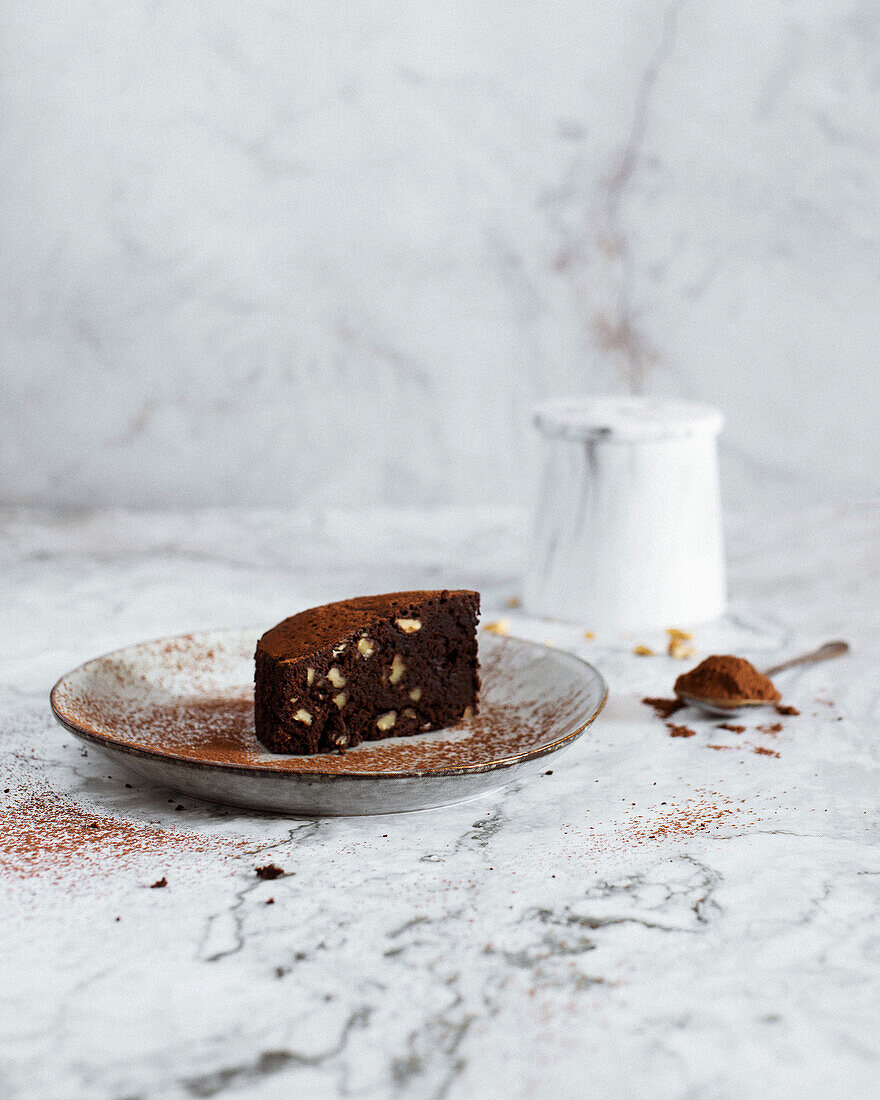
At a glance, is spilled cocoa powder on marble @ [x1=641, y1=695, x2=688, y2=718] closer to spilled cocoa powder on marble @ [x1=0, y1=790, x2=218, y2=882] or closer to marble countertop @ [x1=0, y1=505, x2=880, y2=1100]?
marble countertop @ [x1=0, y1=505, x2=880, y2=1100]

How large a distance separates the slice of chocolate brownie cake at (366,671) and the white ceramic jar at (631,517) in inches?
15.4

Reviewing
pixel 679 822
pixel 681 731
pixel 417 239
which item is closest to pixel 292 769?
pixel 679 822

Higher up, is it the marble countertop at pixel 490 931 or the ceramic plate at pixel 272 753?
the ceramic plate at pixel 272 753

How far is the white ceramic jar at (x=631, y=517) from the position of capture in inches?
53.8

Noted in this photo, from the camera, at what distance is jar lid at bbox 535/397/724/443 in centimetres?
136

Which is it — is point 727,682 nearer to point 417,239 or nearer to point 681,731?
point 681,731

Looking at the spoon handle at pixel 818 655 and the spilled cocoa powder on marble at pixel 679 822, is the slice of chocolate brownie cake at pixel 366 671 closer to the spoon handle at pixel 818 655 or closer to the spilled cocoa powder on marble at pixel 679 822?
the spilled cocoa powder on marble at pixel 679 822

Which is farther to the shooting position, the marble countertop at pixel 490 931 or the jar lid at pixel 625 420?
the jar lid at pixel 625 420

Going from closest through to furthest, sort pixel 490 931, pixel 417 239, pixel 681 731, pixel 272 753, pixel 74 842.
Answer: pixel 490 931, pixel 74 842, pixel 272 753, pixel 681 731, pixel 417 239

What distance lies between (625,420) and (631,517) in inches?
4.5

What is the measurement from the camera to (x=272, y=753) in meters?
0.95

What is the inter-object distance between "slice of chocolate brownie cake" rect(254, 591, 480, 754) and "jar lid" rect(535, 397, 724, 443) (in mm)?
411

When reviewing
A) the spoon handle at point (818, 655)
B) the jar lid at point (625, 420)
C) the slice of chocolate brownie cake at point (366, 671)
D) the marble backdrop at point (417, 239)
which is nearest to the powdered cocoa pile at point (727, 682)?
the spoon handle at point (818, 655)

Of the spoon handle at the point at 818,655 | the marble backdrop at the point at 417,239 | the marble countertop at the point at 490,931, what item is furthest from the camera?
the marble backdrop at the point at 417,239
